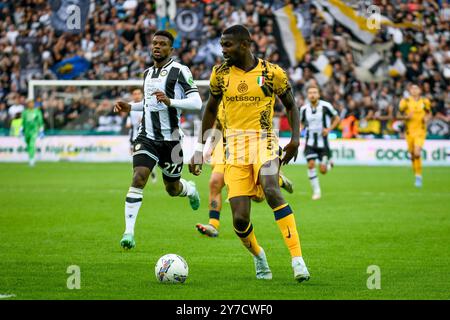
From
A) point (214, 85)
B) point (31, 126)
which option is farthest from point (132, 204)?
point (31, 126)

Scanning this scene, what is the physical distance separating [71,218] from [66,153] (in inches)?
713

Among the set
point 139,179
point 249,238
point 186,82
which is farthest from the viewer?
point 186,82

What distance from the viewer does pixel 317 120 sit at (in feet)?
67.0

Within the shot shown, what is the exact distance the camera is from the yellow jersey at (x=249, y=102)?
8.88 meters

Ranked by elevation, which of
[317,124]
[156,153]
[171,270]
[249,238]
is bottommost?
[171,270]

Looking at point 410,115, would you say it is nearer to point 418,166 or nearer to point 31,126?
point 418,166

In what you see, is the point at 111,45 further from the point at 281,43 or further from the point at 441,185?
the point at 441,185

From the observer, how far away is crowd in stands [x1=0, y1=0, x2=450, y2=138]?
107 feet

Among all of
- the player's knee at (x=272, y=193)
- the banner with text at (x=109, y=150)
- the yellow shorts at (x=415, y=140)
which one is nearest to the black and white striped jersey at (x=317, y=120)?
the yellow shorts at (x=415, y=140)

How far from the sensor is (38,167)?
30.2 metres

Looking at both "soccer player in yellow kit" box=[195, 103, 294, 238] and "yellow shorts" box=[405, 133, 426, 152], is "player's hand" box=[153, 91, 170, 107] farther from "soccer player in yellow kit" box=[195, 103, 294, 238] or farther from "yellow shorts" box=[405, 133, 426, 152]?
"yellow shorts" box=[405, 133, 426, 152]

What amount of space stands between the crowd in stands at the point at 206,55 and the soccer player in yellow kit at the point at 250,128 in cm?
2243

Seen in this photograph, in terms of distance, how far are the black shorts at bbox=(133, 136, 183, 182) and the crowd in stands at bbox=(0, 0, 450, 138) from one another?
19811 mm

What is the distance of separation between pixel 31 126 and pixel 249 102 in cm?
2226
